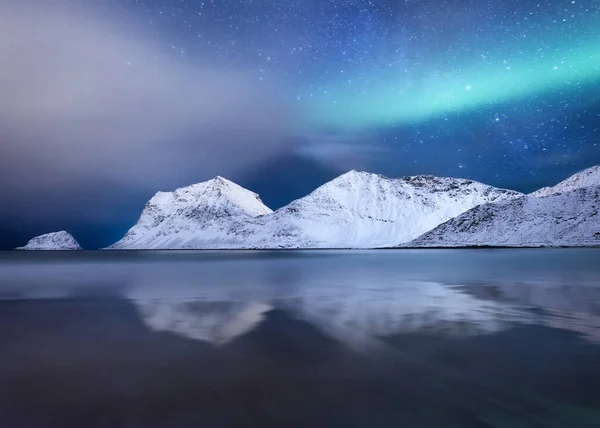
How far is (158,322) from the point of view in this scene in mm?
17719

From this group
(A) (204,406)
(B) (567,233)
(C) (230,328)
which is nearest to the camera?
(A) (204,406)

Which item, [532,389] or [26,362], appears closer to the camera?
[532,389]

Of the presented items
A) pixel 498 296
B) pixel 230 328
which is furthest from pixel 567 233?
pixel 230 328

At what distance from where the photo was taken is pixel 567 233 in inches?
7525

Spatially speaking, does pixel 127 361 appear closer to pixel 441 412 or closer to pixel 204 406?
pixel 204 406

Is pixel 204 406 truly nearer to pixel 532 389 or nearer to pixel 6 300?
pixel 532 389

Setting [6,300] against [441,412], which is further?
[6,300]

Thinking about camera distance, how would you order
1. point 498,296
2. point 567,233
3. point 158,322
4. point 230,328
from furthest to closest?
point 567,233 → point 498,296 → point 158,322 → point 230,328

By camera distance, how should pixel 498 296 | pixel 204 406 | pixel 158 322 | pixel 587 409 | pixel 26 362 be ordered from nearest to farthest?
pixel 587 409 < pixel 204 406 < pixel 26 362 < pixel 158 322 < pixel 498 296

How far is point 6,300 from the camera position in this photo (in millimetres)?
26547

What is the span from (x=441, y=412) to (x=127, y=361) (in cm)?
813

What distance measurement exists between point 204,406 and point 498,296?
22220mm

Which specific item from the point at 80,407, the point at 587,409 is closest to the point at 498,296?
the point at 587,409

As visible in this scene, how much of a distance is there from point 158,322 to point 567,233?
702ft
